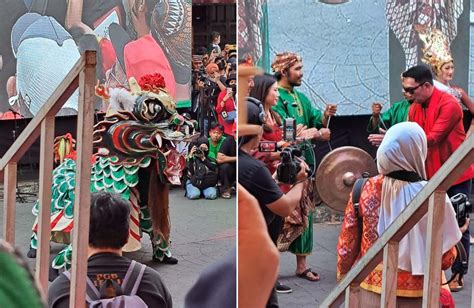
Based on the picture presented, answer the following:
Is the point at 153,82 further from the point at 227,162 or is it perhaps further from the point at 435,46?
the point at 435,46

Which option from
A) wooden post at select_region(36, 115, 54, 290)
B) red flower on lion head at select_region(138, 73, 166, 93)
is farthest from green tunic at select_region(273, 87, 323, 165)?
wooden post at select_region(36, 115, 54, 290)

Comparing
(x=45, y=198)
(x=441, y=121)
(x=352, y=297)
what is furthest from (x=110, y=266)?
(x=441, y=121)

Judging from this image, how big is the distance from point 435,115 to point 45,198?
0.74m

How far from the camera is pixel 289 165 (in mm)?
1364

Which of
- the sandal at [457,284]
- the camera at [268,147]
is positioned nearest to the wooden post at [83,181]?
the camera at [268,147]

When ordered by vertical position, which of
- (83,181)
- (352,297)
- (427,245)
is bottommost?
(352,297)

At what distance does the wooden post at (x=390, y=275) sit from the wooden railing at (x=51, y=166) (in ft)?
1.82

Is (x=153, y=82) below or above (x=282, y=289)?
above

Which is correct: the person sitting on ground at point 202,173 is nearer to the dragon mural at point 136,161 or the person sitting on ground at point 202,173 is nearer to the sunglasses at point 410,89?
the dragon mural at point 136,161

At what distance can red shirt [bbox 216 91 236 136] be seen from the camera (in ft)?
4.63

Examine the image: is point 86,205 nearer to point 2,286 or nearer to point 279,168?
point 2,286

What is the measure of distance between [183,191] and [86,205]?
413 mm

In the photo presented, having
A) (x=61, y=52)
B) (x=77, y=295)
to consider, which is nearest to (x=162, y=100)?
(x=61, y=52)

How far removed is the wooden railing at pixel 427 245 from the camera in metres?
1.40
